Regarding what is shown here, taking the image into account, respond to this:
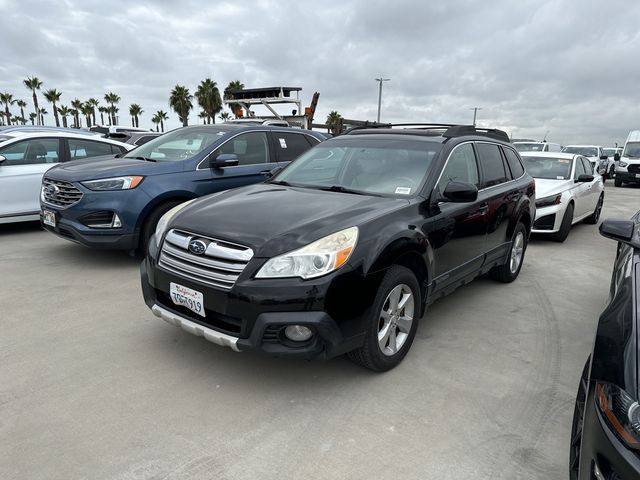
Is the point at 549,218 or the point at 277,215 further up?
the point at 277,215

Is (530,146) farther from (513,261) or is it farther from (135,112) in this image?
(135,112)

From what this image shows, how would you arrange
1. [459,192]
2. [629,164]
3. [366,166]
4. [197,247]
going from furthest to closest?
[629,164]
[366,166]
[459,192]
[197,247]

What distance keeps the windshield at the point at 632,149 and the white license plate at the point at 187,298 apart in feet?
73.3

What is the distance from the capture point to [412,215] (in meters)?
3.29

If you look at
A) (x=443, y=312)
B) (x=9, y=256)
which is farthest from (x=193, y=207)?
(x=9, y=256)

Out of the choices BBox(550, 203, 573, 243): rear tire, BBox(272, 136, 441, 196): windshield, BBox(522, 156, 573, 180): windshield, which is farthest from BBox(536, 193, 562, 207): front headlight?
BBox(272, 136, 441, 196): windshield

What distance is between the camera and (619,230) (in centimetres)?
278

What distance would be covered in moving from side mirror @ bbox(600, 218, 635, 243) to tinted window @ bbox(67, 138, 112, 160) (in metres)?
7.42

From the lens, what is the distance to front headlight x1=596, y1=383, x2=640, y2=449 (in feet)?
5.13

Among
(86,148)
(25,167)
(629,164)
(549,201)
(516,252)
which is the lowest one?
(516,252)

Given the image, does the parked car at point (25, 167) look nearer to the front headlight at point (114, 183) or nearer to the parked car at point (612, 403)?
the front headlight at point (114, 183)

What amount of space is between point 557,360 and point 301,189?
236 centimetres

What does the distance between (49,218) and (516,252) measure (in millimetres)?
5401

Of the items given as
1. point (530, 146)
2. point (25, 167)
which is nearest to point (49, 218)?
point (25, 167)
